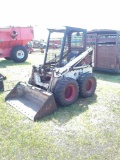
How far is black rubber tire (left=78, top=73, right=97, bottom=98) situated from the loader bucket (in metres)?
1.06

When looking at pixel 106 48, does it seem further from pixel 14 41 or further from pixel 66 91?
pixel 14 41

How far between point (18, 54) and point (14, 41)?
0.78m

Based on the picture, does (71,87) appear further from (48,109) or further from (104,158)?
(104,158)

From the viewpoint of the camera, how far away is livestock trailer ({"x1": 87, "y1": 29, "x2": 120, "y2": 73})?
8219 millimetres

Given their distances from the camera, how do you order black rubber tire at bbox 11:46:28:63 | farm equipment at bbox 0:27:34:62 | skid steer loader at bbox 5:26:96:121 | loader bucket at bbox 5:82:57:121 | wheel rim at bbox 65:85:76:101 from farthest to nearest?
1. black rubber tire at bbox 11:46:28:63
2. farm equipment at bbox 0:27:34:62
3. wheel rim at bbox 65:85:76:101
4. skid steer loader at bbox 5:26:96:121
5. loader bucket at bbox 5:82:57:121

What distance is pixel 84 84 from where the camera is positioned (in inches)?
204

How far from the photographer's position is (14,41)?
11.2m

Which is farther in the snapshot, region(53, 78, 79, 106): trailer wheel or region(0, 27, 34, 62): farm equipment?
region(0, 27, 34, 62): farm equipment

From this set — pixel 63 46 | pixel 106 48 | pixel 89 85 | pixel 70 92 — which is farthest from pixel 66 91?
pixel 106 48

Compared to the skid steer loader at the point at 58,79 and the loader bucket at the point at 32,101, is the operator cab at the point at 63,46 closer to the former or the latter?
the skid steer loader at the point at 58,79

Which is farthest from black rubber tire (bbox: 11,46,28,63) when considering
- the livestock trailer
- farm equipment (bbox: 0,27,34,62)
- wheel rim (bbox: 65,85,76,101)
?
wheel rim (bbox: 65,85,76,101)

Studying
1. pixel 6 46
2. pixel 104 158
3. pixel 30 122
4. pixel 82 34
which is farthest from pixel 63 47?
Answer: pixel 6 46

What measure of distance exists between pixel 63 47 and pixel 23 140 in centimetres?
255

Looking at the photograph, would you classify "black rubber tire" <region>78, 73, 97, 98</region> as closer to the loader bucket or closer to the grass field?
the grass field
